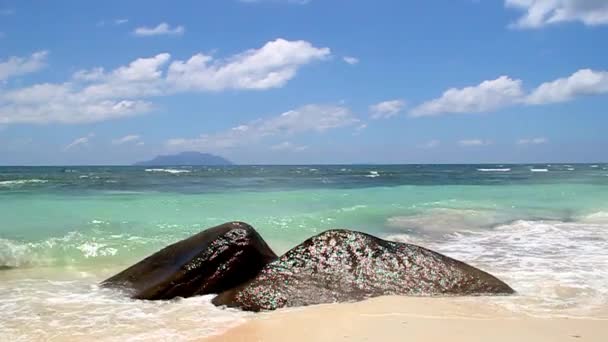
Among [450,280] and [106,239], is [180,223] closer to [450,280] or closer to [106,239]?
[106,239]

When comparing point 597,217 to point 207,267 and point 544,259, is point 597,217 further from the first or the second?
point 207,267

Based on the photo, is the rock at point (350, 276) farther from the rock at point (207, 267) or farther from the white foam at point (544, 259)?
the white foam at point (544, 259)

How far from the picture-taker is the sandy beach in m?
3.97

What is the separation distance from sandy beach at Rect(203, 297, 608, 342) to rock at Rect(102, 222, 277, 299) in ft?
3.32

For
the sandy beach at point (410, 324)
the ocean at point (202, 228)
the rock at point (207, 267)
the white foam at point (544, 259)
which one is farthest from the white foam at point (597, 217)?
the rock at point (207, 267)

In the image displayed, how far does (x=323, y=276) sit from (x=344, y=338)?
1.39m

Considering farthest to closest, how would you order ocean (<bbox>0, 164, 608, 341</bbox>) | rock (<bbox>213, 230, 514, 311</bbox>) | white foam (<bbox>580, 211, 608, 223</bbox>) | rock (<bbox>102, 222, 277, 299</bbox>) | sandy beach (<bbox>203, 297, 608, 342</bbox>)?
white foam (<bbox>580, 211, 608, 223</bbox>), rock (<bbox>102, 222, 277, 299</bbox>), rock (<bbox>213, 230, 514, 311</bbox>), ocean (<bbox>0, 164, 608, 341</bbox>), sandy beach (<bbox>203, 297, 608, 342</bbox>)

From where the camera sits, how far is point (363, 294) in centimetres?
509

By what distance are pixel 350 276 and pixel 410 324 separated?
1.19 m

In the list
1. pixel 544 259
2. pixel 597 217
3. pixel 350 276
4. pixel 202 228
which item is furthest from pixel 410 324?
pixel 597 217

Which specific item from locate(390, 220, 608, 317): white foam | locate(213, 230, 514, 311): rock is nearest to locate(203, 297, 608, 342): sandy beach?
locate(213, 230, 514, 311): rock

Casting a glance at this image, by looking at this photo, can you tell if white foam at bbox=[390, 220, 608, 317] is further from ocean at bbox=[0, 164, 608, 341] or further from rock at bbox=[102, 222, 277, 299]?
rock at bbox=[102, 222, 277, 299]

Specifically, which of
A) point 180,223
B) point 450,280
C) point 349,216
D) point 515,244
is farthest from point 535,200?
point 450,280

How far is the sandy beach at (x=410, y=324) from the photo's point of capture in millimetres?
3969
